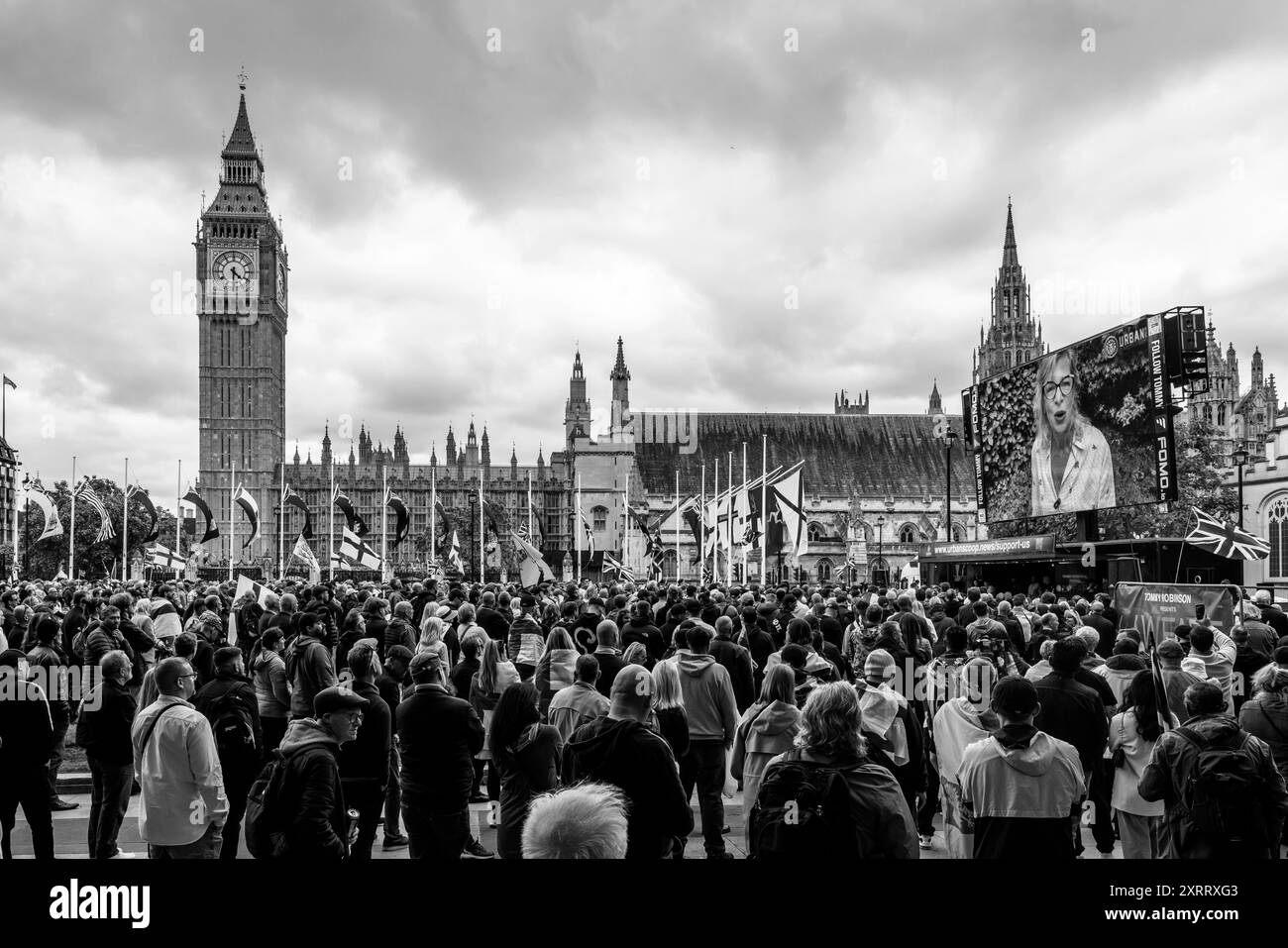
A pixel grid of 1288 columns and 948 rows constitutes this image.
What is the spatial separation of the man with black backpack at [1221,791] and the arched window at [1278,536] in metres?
46.2

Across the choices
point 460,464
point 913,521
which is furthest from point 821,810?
point 460,464

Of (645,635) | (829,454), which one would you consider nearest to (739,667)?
(645,635)

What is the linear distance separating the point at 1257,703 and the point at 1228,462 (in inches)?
3309

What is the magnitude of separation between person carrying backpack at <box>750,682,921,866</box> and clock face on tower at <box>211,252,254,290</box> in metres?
96.3

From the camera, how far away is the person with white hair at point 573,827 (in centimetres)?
274

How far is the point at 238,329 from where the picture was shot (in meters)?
92.4

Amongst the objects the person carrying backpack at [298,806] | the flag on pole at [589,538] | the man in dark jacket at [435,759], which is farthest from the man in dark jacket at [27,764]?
the flag on pole at [589,538]

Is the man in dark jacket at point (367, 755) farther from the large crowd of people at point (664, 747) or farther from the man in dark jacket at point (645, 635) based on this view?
the man in dark jacket at point (645, 635)

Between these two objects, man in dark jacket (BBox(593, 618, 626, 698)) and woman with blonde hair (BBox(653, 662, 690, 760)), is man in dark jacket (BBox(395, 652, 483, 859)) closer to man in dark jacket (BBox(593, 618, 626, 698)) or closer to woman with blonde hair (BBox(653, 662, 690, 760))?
woman with blonde hair (BBox(653, 662, 690, 760))

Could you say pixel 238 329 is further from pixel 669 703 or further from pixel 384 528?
pixel 669 703

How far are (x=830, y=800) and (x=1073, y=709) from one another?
300 cm

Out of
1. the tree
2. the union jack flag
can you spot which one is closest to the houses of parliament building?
the tree

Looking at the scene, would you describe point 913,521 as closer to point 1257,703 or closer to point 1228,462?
point 1228,462
